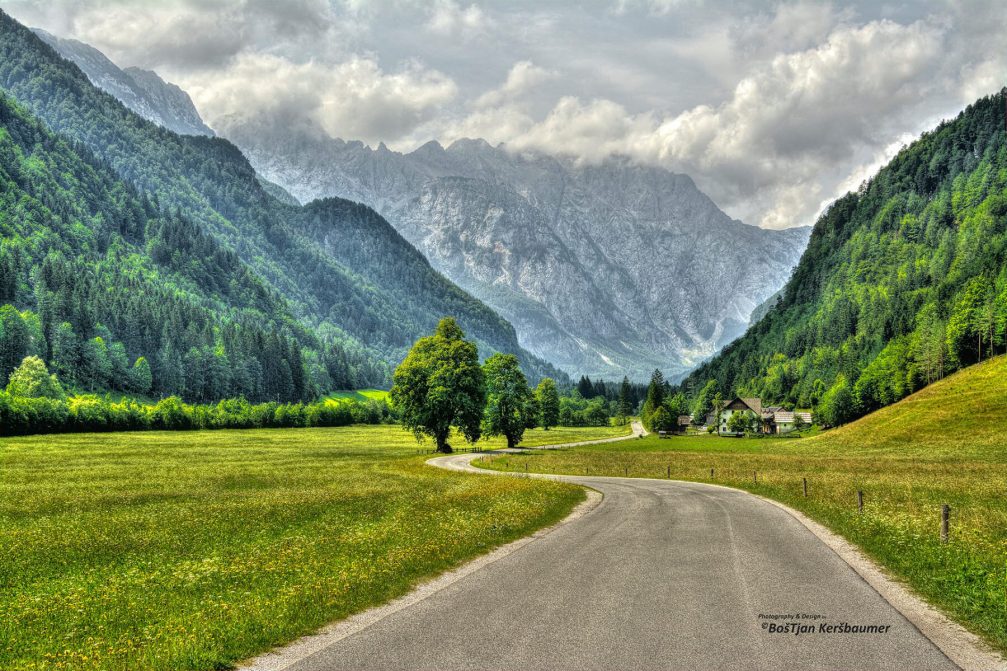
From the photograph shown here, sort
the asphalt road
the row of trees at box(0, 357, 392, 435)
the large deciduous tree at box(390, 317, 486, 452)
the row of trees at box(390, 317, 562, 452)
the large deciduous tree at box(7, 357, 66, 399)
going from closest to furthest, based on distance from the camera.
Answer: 1. the asphalt road
2. the large deciduous tree at box(390, 317, 486, 452)
3. the row of trees at box(390, 317, 562, 452)
4. the row of trees at box(0, 357, 392, 435)
5. the large deciduous tree at box(7, 357, 66, 399)

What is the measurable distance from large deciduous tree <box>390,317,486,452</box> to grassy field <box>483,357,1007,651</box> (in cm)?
1200

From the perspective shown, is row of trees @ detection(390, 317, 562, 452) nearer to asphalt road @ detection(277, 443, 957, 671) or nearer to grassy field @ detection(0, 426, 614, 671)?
grassy field @ detection(0, 426, 614, 671)

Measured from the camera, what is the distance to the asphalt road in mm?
12555

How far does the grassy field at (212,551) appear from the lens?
14.4m

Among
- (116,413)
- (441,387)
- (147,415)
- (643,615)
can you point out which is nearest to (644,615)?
(643,615)

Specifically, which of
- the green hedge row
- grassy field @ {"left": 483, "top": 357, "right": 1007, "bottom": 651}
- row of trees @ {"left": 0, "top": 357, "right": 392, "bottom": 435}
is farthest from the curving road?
the green hedge row

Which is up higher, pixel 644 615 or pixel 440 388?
pixel 440 388

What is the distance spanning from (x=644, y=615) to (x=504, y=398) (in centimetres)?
9954

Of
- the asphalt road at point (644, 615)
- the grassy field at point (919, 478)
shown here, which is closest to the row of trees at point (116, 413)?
the grassy field at point (919, 478)

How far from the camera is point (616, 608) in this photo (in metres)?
15.8

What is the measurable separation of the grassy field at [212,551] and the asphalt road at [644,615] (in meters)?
2.42

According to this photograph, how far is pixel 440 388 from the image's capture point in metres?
91.6

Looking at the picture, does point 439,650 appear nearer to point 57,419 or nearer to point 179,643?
point 179,643

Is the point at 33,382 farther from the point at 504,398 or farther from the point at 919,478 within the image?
the point at 919,478
